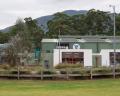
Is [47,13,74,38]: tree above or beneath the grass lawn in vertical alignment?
above

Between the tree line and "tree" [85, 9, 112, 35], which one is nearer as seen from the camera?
the tree line

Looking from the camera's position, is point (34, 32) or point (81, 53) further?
point (34, 32)

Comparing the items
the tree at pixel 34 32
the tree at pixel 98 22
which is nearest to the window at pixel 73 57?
the tree at pixel 34 32

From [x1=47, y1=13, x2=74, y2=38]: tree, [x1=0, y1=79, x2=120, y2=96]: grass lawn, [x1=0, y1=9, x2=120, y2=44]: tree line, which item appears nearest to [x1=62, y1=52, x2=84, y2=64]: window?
[x1=47, y1=13, x2=74, y2=38]: tree

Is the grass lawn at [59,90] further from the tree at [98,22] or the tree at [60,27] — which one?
the tree at [98,22]

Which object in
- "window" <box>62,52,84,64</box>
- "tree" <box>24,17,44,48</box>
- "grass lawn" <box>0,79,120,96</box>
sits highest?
"tree" <box>24,17,44,48</box>

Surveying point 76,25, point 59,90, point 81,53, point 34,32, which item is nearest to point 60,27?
point 34,32

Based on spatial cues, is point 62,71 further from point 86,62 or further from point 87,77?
point 86,62

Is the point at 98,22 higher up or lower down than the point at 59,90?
higher up

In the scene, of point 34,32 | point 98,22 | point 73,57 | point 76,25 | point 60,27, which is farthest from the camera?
point 76,25

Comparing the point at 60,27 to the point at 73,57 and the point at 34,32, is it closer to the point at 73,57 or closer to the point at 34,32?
the point at 34,32

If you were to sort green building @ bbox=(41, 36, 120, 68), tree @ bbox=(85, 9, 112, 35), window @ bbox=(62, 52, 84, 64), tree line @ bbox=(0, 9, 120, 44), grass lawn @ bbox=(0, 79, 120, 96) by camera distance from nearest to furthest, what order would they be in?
grass lawn @ bbox=(0, 79, 120, 96)
green building @ bbox=(41, 36, 120, 68)
window @ bbox=(62, 52, 84, 64)
tree line @ bbox=(0, 9, 120, 44)
tree @ bbox=(85, 9, 112, 35)

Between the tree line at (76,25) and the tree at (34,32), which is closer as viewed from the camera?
the tree at (34,32)

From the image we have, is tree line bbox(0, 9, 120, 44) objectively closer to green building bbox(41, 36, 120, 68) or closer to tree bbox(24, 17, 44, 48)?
tree bbox(24, 17, 44, 48)
